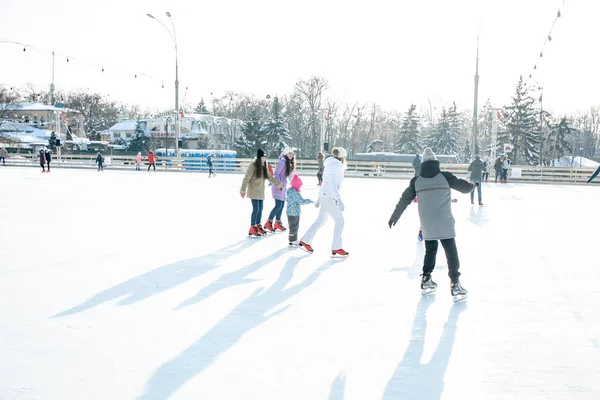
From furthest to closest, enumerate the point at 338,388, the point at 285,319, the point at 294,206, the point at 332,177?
the point at 294,206, the point at 332,177, the point at 285,319, the point at 338,388

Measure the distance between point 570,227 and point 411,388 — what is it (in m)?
8.78

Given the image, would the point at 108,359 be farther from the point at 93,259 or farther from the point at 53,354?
the point at 93,259

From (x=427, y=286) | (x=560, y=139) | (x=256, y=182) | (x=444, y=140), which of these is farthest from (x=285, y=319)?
(x=444, y=140)

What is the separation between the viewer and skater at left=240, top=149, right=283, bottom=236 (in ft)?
27.4

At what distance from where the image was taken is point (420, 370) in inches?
132

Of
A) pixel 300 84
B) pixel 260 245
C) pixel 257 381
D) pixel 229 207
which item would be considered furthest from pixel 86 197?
pixel 300 84

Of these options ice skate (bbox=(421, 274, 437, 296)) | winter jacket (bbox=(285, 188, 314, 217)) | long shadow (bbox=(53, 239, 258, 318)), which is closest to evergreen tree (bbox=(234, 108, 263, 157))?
winter jacket (bbox=(285, 188, 314, 217))

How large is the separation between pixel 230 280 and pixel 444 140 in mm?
58146

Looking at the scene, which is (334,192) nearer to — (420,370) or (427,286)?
(427,286)

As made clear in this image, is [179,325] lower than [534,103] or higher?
lower

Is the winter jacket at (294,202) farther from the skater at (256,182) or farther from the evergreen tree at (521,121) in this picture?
the evergreen tree at (521,121)

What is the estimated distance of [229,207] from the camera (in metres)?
13.4

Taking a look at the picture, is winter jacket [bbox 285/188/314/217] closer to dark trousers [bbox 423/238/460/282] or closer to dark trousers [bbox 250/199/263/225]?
dark trousers [bbox 250/199/263/225]

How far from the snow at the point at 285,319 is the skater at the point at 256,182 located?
46cm
